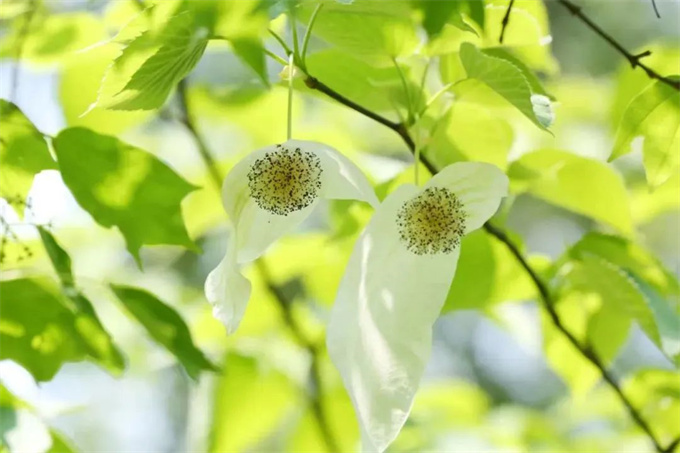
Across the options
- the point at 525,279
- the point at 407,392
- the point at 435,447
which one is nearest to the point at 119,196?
the point at 407,392

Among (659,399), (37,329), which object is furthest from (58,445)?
(659,399)

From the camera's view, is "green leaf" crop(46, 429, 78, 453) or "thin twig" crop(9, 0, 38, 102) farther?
"thin twig" crop(9, 0, 38, 102)

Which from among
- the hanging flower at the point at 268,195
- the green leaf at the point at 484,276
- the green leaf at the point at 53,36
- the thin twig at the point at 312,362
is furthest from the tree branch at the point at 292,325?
the hanging flower at the point at 268,195

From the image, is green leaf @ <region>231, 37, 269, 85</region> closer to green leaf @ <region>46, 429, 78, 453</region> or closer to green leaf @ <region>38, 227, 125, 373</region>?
green leaf @ <region>38, 227, 125, 373</region>

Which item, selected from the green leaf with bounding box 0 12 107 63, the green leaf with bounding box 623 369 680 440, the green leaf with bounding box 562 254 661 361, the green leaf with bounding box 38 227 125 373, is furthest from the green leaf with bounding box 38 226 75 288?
the green leaf with bounding box 623 369 680 440

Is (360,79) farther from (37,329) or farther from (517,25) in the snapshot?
(37,329)

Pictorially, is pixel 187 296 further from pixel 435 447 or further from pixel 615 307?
pixel 615 307

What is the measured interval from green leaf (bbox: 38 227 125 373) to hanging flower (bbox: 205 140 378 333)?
13 centimetres

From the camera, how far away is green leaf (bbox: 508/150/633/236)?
0.63m

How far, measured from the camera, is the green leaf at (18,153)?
50cm

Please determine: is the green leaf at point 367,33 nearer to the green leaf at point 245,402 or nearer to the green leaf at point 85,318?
the green leaf at point 85,318

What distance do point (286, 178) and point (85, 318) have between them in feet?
0.60

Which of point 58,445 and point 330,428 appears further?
point 330,428

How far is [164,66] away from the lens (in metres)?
0.41
